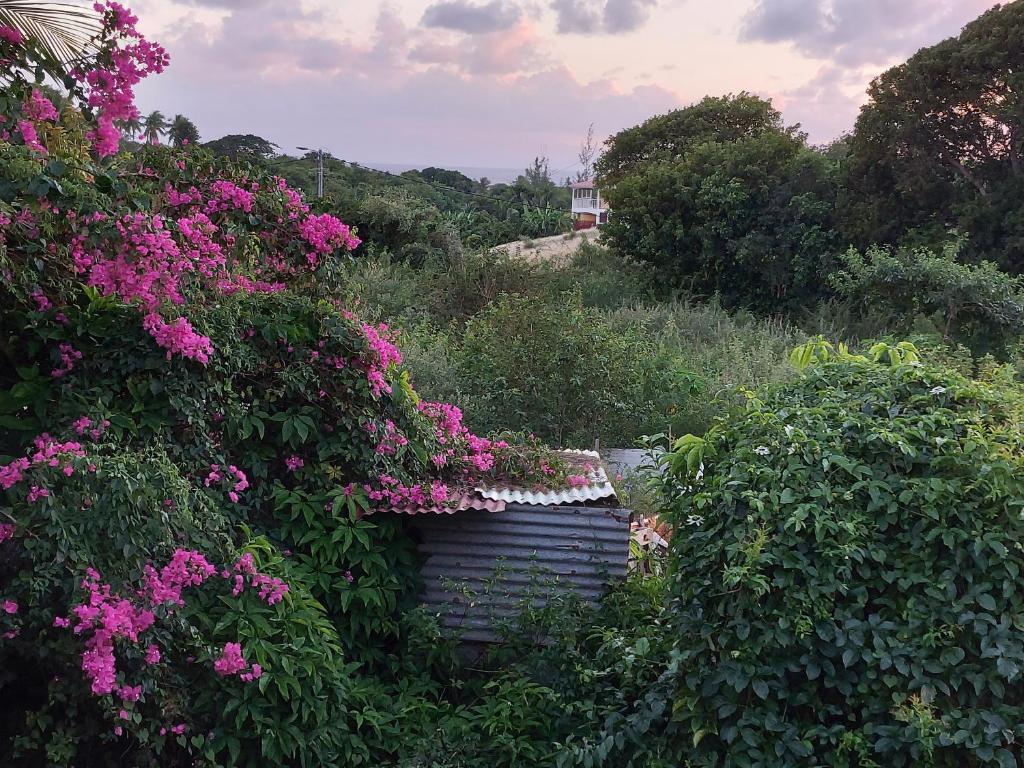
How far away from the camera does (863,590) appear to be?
2.54 meters

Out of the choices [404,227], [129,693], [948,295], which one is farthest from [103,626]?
[404,227]

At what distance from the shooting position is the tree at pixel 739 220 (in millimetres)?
14087

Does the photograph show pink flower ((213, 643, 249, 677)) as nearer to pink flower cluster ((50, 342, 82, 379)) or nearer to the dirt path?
pink flower cluster ((50, 342, 82, 379))

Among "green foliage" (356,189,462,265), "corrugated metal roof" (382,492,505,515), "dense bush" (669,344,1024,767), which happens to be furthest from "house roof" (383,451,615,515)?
"green foliage" (356,189,462,265)

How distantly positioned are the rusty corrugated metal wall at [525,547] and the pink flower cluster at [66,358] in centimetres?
153

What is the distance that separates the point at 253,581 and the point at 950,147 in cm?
1278

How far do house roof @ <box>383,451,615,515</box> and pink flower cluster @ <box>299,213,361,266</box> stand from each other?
1.26 m

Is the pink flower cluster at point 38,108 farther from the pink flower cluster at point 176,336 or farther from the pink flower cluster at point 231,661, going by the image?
the pink flower cluster at point 231,661

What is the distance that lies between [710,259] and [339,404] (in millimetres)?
12575

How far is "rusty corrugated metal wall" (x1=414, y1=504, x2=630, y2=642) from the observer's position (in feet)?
12.4

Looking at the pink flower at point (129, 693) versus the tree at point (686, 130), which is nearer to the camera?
the pink flower at point (129, 693)

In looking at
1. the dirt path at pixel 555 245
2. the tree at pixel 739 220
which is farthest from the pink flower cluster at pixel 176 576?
the dirt path at pixel 555 245

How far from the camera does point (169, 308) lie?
310 centimetres

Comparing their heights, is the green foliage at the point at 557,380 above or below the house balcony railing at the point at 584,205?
below
